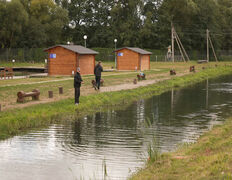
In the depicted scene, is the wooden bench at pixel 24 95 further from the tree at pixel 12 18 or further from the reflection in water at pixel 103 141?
the tree at pixel 12 18

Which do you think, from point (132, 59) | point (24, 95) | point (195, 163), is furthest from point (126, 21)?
point (195, 163)

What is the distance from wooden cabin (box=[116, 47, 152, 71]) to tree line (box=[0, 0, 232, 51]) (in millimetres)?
27231

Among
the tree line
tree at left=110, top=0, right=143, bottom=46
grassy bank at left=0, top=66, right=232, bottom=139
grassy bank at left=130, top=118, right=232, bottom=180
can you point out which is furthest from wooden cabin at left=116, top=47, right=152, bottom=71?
grassy bank at left=130, top=118, right=232, bottom=180

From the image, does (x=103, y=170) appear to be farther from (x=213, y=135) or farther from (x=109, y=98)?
(x=109, y=98)

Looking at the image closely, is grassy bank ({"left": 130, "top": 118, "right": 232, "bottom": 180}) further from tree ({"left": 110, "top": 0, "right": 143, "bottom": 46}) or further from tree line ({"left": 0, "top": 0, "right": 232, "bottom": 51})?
tree ({"left": 110, "top": 0, "right": 143, "bottom": 46})

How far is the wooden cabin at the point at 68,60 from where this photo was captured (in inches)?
1483

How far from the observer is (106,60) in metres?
72.6

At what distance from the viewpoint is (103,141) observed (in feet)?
44.8

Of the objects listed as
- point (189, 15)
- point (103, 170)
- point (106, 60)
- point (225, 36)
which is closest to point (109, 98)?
point (103, 170)

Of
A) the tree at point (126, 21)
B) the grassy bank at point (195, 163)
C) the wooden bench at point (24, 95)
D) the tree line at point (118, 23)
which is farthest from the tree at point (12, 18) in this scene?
the grassy bank at point (195, 163)

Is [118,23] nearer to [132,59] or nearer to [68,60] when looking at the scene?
[132,59]

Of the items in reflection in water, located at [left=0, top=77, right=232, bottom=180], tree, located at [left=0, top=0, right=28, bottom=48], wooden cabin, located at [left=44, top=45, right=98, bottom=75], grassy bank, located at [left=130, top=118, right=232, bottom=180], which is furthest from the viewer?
tree, located at [left=0, top=0, right=28, bottom=48]

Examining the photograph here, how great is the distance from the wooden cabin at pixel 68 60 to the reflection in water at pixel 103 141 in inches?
658

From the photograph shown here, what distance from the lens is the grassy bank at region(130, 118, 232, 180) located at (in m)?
Result: 8.99
